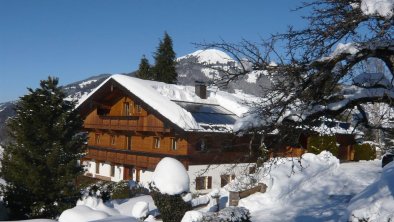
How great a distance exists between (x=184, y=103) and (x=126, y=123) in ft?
15.4

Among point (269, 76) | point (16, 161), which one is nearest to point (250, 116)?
point (269, 76)

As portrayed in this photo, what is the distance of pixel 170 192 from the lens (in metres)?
14.4

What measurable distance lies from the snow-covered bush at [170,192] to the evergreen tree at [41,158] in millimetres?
4084

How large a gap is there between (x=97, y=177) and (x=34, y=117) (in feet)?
62.8

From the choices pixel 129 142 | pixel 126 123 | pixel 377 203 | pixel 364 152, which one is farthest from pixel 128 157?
pixel 377 203

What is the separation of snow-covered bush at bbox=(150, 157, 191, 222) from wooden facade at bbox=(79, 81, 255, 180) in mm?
8918

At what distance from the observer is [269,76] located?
23.2 ft

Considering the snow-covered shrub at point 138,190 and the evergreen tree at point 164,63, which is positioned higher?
the evergreen tree at point 164,63

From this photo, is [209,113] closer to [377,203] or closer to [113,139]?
[113,139]

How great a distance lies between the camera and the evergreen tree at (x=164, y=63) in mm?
A: 47656

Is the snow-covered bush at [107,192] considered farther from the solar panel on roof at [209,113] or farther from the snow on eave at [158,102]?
the solar panel on roof at [209,113]

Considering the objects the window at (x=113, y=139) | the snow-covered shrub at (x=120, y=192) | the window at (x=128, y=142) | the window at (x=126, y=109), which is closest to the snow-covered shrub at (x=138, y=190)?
the snow-covered shrub at (x=120, y=192)

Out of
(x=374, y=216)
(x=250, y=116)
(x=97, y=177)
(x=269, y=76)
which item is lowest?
(x=97, y=177)

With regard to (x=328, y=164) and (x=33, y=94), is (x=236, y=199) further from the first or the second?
(x=33, y=94)
